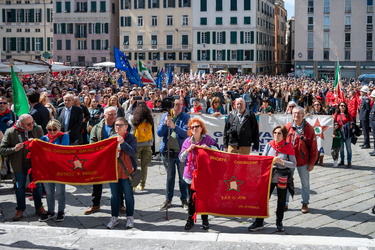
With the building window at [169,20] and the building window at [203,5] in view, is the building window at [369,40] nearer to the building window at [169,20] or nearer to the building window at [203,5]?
the building window at [203,5]

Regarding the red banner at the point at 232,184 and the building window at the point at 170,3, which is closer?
the red banner at the point at 232,184

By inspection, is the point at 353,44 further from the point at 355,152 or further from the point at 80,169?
the point at 80,169

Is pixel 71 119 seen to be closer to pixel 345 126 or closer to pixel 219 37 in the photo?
pixel 345 126

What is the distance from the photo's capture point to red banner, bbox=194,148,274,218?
6.66 m

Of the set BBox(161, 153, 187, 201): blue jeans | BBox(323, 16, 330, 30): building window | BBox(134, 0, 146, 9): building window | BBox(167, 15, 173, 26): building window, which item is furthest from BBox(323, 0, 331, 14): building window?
BBox(161, 153, 187, 201): blue jeans

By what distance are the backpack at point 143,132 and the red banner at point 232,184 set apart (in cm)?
203

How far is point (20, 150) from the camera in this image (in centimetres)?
727

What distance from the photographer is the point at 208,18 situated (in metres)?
59.7

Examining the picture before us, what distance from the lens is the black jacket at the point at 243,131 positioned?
815 cm

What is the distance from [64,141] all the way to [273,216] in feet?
10.3

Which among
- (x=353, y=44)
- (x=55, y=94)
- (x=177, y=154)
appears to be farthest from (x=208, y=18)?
(x=177, y=154)

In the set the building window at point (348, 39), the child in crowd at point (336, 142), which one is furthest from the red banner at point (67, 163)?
the building window at point (348, 39)

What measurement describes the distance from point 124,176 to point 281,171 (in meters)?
2.05

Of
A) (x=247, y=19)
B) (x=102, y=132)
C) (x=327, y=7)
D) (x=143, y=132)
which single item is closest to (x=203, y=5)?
(x=247, y=19)
